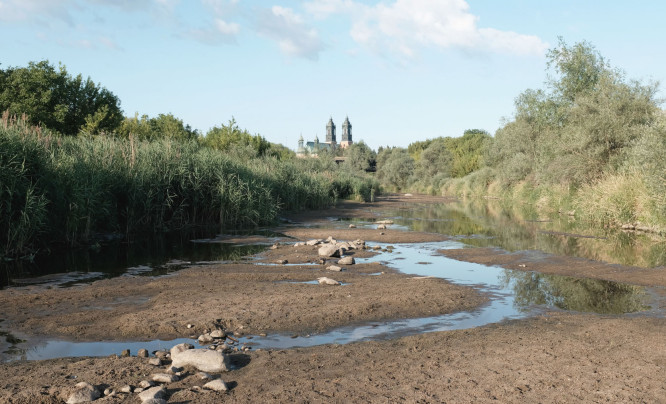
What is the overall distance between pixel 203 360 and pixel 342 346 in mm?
1630

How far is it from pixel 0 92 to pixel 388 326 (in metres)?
40.4

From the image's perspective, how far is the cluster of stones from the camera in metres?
4.45

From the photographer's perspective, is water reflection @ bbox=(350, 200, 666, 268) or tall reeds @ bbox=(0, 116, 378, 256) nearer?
tall reeds @ bbox=(0, 116, 378, 256)

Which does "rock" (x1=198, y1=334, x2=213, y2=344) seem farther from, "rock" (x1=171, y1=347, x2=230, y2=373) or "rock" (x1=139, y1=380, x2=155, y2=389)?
"rock" (x1=139, y1=380, x2=155, y2=389)

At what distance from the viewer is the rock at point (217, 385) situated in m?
4.65

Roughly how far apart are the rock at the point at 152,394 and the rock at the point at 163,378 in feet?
0.91

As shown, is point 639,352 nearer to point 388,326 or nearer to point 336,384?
point 388,326

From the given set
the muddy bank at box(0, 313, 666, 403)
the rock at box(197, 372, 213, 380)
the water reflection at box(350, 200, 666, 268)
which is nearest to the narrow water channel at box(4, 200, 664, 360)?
the muddy bank at box(0, 313, 666, 403)

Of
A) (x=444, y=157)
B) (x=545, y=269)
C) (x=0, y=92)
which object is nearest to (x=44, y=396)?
(x=545, y=269)

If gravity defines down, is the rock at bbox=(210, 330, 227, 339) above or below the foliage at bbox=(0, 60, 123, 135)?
below

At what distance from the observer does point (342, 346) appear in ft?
19.7

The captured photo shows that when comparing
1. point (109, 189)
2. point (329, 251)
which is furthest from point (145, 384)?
point (109, 189)

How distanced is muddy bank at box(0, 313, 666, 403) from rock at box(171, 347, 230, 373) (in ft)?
0.36

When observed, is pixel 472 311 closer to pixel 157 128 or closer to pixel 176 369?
pixel 176 369
